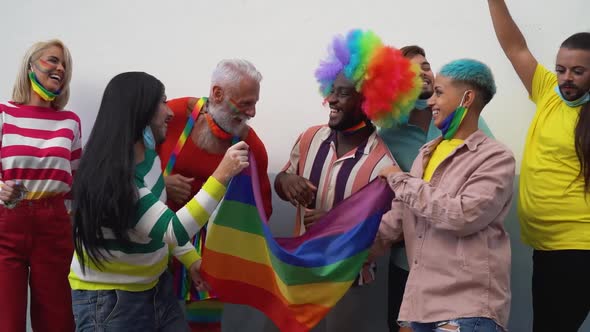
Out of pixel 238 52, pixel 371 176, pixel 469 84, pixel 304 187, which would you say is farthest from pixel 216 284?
pixel 238 52

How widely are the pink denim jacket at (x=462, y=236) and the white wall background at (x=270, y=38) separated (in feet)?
4.58

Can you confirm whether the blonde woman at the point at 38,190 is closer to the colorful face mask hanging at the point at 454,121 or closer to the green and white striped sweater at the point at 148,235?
the green and white striped sweater at the point at 148,235

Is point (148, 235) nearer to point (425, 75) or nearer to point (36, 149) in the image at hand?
point (36, 149)

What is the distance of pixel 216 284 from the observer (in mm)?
3012

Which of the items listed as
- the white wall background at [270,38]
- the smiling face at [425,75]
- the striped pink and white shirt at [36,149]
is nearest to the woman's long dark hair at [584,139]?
the smiling face at [425,75]

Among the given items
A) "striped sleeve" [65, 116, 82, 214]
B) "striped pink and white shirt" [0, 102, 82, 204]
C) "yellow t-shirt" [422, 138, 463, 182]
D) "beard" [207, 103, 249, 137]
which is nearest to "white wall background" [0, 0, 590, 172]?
"striped sleeve" [65, 116, 82, 214]

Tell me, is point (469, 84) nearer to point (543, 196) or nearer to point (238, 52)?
point (543, 196)

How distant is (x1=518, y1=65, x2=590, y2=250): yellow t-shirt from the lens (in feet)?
9.70

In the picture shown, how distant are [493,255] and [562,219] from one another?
58 cm

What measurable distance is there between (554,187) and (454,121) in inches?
25.0

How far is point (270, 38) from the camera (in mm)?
4164

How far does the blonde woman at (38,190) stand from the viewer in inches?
135

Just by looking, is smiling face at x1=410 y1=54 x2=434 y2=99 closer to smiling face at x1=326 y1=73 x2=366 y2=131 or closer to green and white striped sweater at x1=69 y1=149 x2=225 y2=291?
smiling face at x1=326 y1=73 x2=366 y2=131

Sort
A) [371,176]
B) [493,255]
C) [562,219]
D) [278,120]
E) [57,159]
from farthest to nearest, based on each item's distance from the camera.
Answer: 1. [278,120]
2. [57,159]
3. [371,176]
4. [562,219]
5. [493,255]
